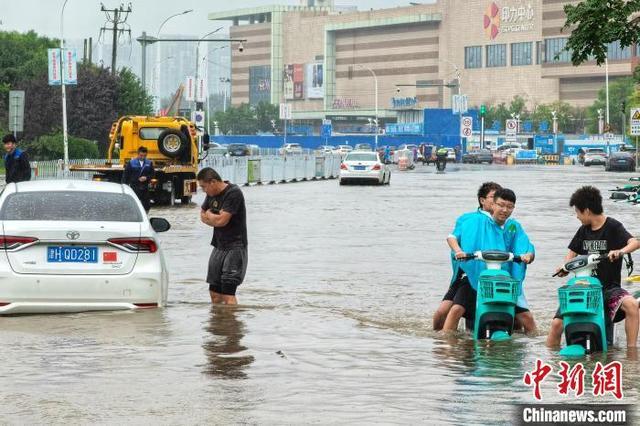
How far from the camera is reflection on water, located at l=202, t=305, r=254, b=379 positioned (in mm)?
10422

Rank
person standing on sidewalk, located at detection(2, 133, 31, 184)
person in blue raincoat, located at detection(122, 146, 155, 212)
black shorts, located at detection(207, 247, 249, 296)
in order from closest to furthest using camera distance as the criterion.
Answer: black shorts, located at detection(207, 247, 249, 296)
person standing on sidewalk, located at detection(2, 133, 31, 184)
person in blue raincoat, located at detection(122, 146, 155, 212)

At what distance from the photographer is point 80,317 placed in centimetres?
1268

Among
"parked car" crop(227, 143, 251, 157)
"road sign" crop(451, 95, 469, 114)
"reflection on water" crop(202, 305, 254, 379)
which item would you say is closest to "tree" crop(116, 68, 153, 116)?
"parked car" crop(227, 143, 251, 157)

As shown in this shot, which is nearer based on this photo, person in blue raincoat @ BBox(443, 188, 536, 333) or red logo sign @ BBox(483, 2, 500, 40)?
person in blue raincoat @ BBox(443, 188, 536, 333)

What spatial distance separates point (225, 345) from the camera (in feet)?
38.8

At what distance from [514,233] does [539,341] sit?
37.3 inches

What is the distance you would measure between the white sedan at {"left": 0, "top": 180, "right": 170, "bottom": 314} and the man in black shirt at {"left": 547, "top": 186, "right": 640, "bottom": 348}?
12.2 ft

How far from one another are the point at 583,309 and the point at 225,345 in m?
2.97

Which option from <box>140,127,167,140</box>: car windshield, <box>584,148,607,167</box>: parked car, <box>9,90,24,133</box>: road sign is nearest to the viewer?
<box>9,90,24,133</box>: road sign

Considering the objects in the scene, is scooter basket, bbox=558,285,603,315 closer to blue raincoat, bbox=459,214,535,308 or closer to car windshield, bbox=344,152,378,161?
blue raincoat, bbox=459,214,535,308

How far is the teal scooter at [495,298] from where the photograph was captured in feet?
36.8

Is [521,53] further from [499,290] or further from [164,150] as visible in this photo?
[499,290]

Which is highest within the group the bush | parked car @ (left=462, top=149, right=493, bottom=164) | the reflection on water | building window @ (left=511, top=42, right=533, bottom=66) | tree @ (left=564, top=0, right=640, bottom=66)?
building window @ (left=511, top=42, right=533, bottom=66)

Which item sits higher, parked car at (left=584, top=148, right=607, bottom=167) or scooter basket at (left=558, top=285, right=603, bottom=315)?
parked car at (left=584, top=148, right=607, bottom=167)
